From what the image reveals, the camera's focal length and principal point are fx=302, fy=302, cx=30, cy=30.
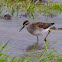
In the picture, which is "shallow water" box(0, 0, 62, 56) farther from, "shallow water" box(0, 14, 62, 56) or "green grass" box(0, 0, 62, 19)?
"green grass" box(0, 0, 62, 19)

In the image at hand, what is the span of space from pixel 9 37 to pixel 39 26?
1255 mm

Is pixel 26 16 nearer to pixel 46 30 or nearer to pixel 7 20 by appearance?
pixel 7 20

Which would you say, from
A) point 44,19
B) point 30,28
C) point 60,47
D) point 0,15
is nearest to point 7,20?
point 0,15

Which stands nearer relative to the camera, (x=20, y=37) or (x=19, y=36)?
(x=20, y=37)

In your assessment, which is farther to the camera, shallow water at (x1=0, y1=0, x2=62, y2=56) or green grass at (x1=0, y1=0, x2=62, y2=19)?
green grass at (x1=0, y1=0, x2=62, y2=19)

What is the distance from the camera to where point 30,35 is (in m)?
11.2

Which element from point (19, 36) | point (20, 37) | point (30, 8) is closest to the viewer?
point (20, 37)

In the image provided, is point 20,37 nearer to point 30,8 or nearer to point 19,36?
point 19,36

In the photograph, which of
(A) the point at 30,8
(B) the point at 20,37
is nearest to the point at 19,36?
(B) the point at 20,37

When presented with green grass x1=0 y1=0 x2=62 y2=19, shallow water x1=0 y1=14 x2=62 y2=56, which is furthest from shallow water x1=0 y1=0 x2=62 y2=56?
green grass x1=0 y1=0 x2=62 y2=19

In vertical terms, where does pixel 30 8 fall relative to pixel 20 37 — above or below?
above

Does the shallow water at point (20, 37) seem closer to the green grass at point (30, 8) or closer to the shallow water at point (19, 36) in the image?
the shallow water at point (19, 36)

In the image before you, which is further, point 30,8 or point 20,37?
point 30,8

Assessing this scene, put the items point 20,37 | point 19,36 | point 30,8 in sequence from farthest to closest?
point 30,8 < point 19,36 < point 20,37
